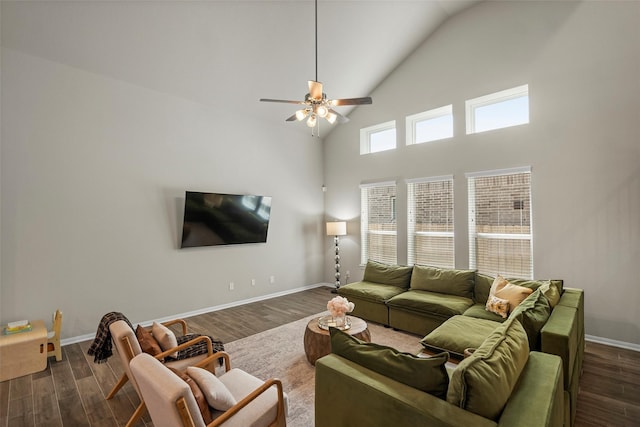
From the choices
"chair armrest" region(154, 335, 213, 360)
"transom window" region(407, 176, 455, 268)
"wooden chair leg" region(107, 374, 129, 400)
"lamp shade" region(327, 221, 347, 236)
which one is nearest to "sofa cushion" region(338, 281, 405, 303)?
"transom window" region(407, 176, 455, 268)

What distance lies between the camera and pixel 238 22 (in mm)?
4008

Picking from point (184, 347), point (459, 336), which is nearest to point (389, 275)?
point (459, 336)

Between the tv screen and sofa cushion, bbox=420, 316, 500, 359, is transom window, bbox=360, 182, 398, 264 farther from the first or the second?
sofa cushion, bbox=420, 316, 500, 359

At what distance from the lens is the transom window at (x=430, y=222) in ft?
16.8

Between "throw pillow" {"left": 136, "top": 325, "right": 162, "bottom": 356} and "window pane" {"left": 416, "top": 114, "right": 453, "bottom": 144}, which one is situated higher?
"window pane" {"left": 416, "top": 114, "right": 453, "bottom": 144}

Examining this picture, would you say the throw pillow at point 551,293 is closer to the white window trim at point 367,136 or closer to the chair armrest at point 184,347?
the chair armrest at point 184,347

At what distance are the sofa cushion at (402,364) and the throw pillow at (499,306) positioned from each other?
2377 millimetres

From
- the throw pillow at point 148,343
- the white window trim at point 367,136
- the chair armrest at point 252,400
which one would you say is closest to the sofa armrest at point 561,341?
the chair armrest at point 252,400

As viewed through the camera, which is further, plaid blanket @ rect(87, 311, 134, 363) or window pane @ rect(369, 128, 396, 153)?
window pane @ rect(369, 128, 396, 153)

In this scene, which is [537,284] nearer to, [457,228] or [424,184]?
[457,228]

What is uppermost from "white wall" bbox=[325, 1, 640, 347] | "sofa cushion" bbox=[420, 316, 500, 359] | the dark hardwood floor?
"white wall" bbox=[325, 1, 640, 347]

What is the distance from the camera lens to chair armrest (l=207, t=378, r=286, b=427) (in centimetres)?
155

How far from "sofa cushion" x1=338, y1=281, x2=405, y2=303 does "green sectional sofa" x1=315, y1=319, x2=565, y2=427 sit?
258 cm

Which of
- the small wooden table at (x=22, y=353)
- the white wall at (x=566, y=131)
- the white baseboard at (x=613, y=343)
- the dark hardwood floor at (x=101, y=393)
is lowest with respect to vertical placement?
the dark hardwood floor at (x=101, y=393)
